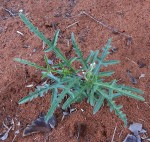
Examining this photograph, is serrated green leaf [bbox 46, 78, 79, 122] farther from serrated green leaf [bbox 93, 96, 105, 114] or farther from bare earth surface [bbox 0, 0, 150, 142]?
bare earth surface [bbox 0, 0, 150, 142]

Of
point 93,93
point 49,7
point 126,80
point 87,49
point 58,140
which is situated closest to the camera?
point 93,93

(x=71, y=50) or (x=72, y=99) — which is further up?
(x=72, y=99)

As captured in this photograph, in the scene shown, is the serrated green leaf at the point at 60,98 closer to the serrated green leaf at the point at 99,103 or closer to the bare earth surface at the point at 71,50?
the serrated green leaf at the point at 99,103

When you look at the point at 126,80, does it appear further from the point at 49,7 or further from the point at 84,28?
the point at 49,7

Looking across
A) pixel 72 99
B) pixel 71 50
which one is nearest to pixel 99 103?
pixel 72 99

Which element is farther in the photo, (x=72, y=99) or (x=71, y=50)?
(x=71, y=50)

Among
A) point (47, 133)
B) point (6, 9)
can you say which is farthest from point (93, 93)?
point (6, 9)

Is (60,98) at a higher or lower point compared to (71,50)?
higher

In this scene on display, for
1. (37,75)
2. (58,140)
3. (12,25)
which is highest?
(12,25)

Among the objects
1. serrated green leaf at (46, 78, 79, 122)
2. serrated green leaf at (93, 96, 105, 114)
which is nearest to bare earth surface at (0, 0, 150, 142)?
serrated green leaf at (93, 96, 105, 114)

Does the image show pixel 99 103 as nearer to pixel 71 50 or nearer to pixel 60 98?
pixel 60 98
